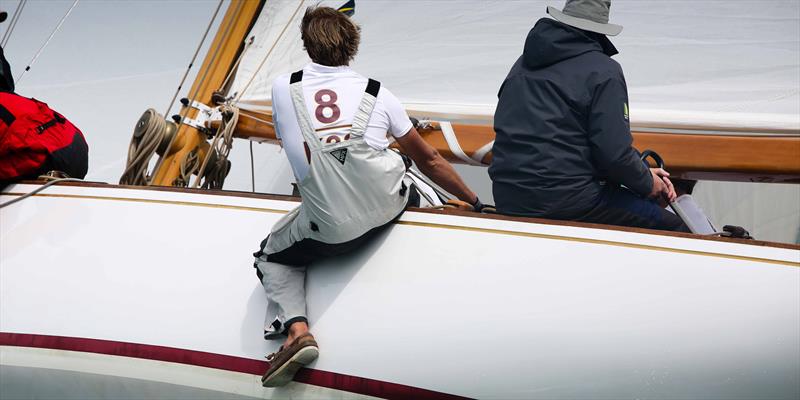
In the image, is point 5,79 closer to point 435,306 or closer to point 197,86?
point 197,86

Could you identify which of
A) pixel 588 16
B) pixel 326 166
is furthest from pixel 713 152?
pixel 326 166

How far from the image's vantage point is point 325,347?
6.60 feet

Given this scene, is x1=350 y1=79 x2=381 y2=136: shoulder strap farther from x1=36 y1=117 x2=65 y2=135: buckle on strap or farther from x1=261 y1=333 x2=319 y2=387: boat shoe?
x1=36 y1=117 x2=65 y2=135: buckle on strap

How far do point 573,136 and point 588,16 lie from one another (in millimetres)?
250

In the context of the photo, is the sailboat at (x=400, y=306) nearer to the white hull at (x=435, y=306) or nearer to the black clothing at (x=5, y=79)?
the white hull at (x=435, y=306)

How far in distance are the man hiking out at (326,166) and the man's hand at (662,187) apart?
0.50 metres

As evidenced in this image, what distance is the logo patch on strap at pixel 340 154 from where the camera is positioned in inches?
78.0

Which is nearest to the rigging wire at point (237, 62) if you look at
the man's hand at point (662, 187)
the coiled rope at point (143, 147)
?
the coiled rope at point (143, 147)

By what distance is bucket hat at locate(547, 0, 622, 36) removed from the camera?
2.05m

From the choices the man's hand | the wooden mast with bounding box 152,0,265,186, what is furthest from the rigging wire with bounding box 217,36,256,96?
the man's hand

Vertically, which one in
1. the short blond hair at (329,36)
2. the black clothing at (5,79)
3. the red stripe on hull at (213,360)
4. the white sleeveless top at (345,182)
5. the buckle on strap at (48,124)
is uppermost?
the short blond hair at (329,36)

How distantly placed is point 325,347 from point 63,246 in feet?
2.40

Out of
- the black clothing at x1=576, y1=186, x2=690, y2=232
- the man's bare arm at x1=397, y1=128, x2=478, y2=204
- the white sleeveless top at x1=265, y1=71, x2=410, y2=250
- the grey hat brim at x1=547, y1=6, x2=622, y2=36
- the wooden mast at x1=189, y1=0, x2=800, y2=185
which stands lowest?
the white sleeveless top at x1=265, y1=71, x2=410, y2=250

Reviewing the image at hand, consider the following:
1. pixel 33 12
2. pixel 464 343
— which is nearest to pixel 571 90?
pixel 464 343
